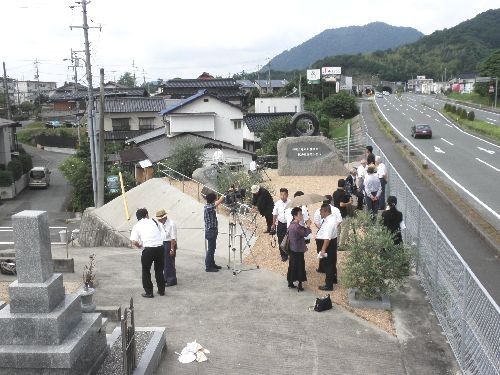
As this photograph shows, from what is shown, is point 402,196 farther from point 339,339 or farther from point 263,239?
point 339,339

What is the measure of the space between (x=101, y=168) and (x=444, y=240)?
53.0ft

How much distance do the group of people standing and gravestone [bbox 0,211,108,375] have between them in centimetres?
259

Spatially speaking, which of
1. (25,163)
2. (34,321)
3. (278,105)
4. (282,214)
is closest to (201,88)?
(278,105)

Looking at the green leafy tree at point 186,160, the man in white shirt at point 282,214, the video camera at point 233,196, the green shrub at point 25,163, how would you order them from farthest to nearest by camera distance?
the green shrub at point 25,163 < the green leafy tree at point 186,160 < the video camera at point 233,196 < the man in white shirt at point 282,214

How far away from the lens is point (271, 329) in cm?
731

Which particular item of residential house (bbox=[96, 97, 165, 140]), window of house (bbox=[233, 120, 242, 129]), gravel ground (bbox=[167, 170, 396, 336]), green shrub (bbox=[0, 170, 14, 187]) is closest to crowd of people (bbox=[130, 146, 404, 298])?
gravel ground (bbox=[167, 170, 396, 336])

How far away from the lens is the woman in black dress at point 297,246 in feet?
27.5

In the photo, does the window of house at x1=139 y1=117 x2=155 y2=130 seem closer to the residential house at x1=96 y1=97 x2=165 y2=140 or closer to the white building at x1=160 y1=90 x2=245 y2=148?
the residential house at x1=96 y1=97 x2=165 y2=140

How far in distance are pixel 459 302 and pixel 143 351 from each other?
409cm

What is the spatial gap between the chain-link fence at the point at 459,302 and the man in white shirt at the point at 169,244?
176 inches

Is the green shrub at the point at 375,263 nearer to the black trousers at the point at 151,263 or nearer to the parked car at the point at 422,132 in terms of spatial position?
the black trousers at the point at 151,263

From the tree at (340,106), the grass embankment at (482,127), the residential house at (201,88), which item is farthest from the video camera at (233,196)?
the tree at (340,106)

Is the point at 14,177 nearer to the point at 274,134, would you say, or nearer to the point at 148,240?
the point at 274,134

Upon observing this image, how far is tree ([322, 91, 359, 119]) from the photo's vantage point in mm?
62438
